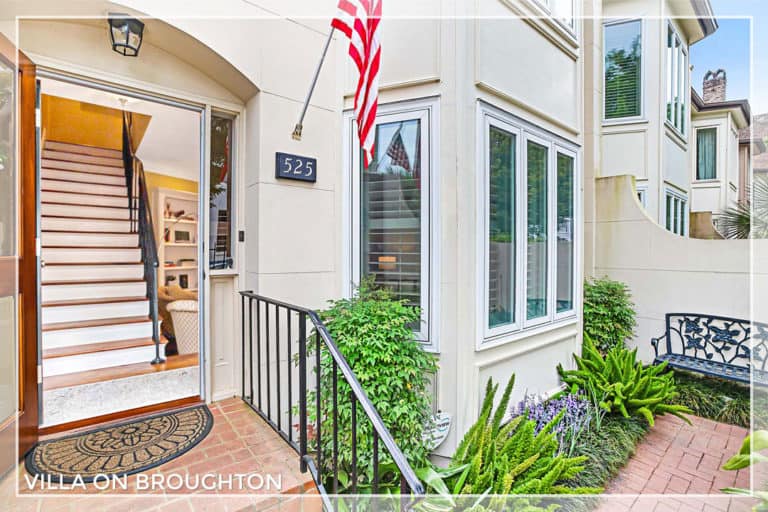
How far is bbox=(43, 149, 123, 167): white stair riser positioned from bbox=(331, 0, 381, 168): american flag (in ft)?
Answer: 16.7

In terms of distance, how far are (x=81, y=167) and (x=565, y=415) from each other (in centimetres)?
697

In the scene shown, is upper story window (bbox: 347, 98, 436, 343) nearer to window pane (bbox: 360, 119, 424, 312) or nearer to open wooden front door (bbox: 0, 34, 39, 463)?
window pane (bbox: 360, 119, 424, 312)

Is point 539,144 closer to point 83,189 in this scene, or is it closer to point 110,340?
point 110,340

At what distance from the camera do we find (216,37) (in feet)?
9.01

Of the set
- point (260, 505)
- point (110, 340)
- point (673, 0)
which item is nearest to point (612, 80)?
point (673, 0)

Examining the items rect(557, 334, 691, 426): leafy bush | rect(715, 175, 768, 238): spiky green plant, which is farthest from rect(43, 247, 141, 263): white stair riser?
rect(715, 175, 768, 238): spiky green plant

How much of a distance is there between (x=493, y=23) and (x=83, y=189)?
18.2 feet

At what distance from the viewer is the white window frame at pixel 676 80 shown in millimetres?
6641

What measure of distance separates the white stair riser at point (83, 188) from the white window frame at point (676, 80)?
8974 mm

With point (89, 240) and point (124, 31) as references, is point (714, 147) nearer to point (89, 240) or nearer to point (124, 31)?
point (124, 31)

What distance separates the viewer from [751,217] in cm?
305

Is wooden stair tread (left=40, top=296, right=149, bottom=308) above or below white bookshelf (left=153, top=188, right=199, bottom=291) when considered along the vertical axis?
below

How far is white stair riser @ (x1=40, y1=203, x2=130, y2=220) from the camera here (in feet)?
15.2

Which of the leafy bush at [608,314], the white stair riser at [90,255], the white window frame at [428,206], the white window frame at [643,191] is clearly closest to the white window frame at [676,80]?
the white window frame at [643,191]
